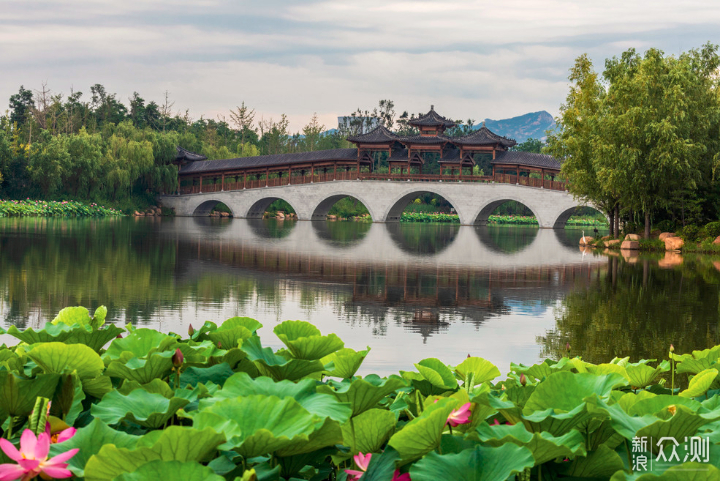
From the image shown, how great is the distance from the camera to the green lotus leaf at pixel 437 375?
1.68 meters

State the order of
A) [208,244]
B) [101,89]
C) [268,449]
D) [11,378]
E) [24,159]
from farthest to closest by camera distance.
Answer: [101,89] → [24,159] → [208,244] → [11,378] → [268,449]

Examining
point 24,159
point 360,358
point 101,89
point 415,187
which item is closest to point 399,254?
point 360,358

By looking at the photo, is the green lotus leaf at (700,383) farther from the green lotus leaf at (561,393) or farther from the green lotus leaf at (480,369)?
the green lotus leaf at (480,369)

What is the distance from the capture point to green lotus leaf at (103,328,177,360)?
1.86 meters

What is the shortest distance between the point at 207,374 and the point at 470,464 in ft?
2.85

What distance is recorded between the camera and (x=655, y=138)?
17.9 metres

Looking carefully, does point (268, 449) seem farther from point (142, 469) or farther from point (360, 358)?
point (360, 358)

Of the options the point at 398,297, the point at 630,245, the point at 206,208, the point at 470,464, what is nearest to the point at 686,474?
the point at 470,464

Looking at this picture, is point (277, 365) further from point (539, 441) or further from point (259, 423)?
point (539, 441)

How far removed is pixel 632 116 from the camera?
17.8 meters

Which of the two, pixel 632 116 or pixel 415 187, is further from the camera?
pixel 415 187

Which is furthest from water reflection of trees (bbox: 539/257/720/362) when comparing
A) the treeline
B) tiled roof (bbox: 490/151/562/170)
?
tiled roof (bbox: 490/151/562/170)

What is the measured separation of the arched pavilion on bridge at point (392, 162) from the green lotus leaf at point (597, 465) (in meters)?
33.9

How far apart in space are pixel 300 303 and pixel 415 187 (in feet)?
97.8
